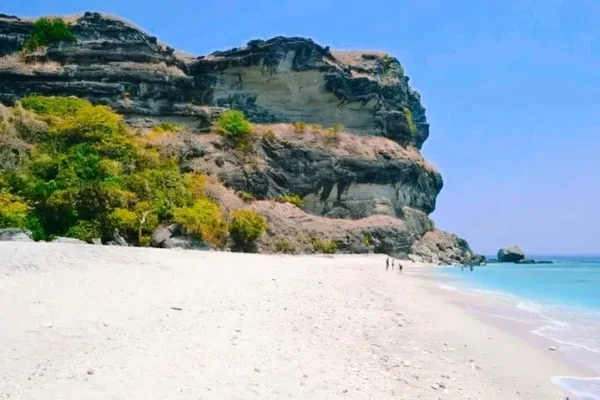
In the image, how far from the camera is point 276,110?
61625 mm

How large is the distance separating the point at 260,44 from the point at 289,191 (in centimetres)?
2024

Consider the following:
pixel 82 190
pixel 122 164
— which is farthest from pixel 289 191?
pixel 82 190

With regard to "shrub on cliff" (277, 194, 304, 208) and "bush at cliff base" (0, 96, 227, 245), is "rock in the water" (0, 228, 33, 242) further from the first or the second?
"shrub on cliff" (277, 194, 304, 208)

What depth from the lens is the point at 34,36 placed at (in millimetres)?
56719

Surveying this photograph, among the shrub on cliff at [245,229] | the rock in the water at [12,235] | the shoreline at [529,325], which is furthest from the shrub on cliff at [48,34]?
the shoreline at [529,325]

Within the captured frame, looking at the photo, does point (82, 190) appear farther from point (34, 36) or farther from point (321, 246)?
point (34, 36)

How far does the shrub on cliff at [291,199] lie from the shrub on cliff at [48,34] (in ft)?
101

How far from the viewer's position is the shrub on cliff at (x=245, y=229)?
39.0 metres

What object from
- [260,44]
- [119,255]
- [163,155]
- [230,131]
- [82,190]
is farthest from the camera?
[260,44]

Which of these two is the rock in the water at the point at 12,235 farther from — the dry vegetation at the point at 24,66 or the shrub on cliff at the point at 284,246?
the dry vegetation at the point at 24,66

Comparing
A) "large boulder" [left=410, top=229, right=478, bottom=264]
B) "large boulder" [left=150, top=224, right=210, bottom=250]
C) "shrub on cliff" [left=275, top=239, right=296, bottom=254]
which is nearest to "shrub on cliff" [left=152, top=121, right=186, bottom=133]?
"shrub on cliff" [left=275, top=239, right=296, bottom=254]

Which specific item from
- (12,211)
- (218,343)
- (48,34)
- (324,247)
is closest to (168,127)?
(48,34)

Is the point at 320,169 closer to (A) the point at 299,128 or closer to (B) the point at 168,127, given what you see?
(A) the point at 299,128

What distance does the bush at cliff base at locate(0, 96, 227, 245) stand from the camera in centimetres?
3150
